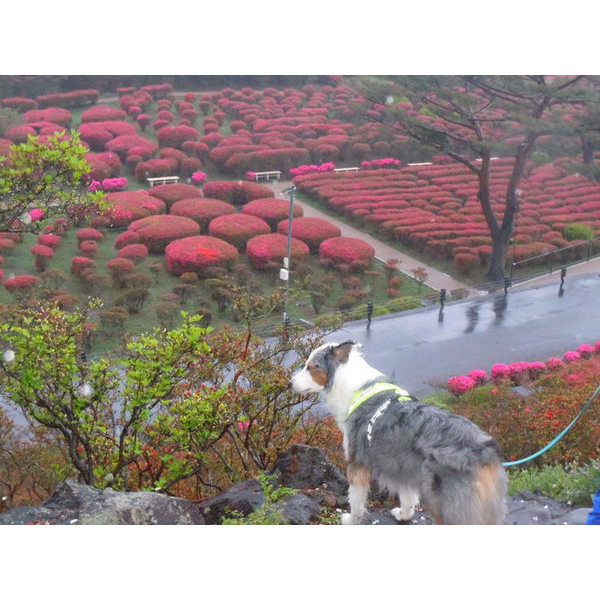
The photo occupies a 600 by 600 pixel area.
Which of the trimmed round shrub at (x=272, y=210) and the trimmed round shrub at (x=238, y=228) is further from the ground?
the trimmed round shrub at (x=272, y=210)

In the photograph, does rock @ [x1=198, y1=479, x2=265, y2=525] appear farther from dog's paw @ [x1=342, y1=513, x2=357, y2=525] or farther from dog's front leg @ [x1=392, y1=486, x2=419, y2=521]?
dog's front leg @ [x1=392, y1=486, x2=419, y2=521]

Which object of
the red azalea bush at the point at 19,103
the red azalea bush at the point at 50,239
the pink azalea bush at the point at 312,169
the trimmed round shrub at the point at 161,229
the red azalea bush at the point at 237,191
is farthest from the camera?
the pink azalea bush at the point at 312,169

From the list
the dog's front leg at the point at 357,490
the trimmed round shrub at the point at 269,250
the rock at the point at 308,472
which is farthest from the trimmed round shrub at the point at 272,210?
the dog's front leg at the point at 357,490

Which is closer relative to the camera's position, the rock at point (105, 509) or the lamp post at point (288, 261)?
the rock at point (105, 509)

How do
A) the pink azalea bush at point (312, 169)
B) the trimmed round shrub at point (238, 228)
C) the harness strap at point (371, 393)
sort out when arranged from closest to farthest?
the harness strap at point (371, 393)
the trimmed round shrub at point (238, 228)
the pink azalea bush at point (312, 169)

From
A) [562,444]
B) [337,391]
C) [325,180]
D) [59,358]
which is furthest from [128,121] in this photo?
[562,444]

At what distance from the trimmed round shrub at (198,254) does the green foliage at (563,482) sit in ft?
12.1

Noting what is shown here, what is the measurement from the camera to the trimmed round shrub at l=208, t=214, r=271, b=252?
861 centimetres

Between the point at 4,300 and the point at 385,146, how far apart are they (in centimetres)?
441

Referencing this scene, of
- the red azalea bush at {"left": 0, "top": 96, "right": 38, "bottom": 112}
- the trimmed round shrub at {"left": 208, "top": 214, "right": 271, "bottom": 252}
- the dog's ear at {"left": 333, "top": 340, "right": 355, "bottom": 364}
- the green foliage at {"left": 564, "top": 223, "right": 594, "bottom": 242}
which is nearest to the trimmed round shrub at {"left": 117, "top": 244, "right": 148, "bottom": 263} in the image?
the trimmed round shrub at {"left": 208, "top": 214, "right": 271, "bottom": 252}

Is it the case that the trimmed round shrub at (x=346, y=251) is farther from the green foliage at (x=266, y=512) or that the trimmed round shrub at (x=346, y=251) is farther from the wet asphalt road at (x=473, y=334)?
the green foliage at (x=266, y=512)

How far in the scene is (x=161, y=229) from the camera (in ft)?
28.1

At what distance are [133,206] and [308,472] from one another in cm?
368

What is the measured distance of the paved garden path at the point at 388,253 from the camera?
8.76m
